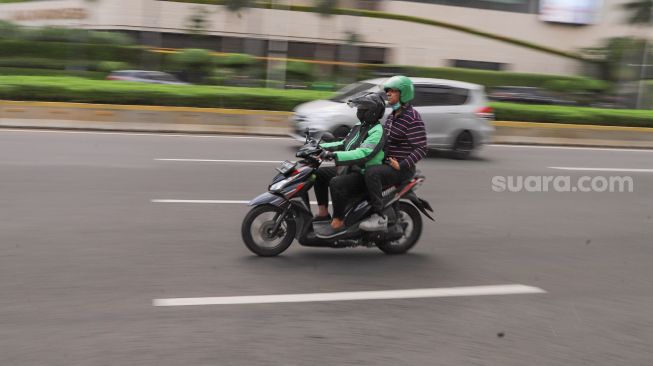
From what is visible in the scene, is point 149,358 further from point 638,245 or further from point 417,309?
point 638,245

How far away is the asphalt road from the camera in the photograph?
4277mm

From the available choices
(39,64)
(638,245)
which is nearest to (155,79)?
(39,64)

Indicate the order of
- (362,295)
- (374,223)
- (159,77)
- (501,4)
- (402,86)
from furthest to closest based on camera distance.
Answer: (501,4) → (159,77) → (374,223) → (402,86) → (362,295)

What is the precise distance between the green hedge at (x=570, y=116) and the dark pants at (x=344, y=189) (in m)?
12.9

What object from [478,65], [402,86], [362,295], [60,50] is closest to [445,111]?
[402,86]

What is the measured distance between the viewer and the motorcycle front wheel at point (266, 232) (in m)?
6.18

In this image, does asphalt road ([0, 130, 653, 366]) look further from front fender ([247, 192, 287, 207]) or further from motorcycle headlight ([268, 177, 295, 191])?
motorcycle headlight ([268, 177, 295, 191])

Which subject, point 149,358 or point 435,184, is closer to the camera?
point 149,358

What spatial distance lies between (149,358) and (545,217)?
250 inches

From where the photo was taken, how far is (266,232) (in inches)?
246

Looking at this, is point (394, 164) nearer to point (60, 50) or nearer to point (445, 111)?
point (445, 111)

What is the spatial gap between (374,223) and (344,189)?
1.36 feet

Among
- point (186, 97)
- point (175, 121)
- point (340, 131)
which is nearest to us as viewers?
point (340, 131)

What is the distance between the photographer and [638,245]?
7.79m
